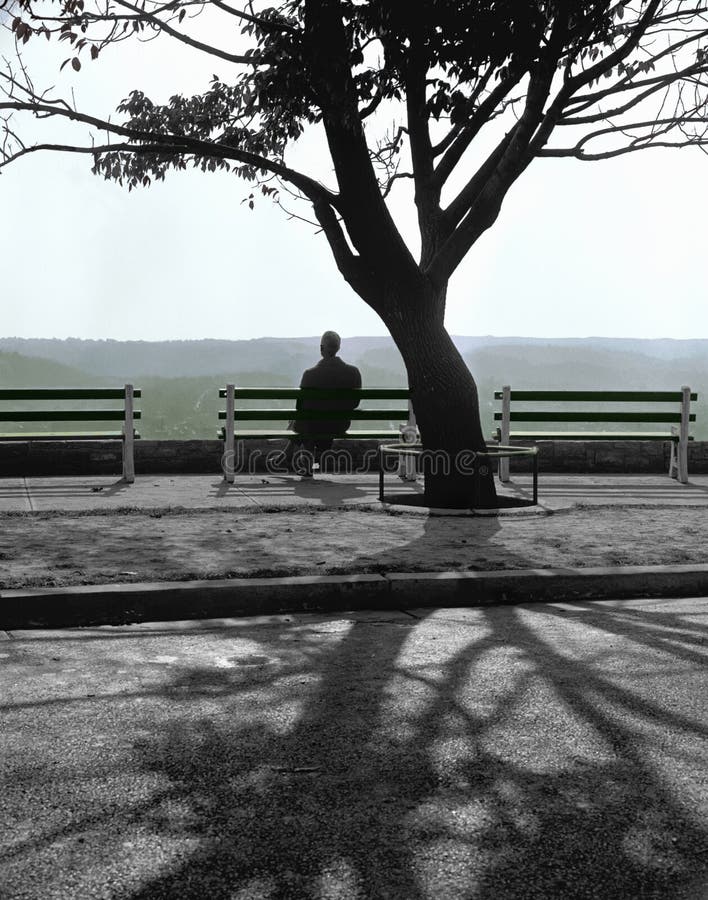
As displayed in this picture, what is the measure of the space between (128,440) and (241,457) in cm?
171

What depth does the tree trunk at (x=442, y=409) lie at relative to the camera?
37.1 feet

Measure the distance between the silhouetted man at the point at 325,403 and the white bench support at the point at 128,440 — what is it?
201 cm

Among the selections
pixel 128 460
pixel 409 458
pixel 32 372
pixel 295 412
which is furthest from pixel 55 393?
pixel 32 372

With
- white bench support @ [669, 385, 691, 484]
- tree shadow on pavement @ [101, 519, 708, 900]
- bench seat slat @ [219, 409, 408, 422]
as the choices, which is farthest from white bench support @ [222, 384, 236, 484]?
tree shadow on pavement @ [101, 519, 708, 900]

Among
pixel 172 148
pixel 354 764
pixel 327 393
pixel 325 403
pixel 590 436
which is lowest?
pixel 354 764

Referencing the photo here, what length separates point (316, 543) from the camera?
336 inches

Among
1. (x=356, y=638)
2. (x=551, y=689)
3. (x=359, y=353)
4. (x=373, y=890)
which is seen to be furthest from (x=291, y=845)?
(x=359, y=353)

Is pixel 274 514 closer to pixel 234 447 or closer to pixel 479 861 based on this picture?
pixel 234 447

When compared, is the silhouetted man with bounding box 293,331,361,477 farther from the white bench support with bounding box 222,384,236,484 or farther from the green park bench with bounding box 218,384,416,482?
the white bench support with bounding box 222,384,236,484

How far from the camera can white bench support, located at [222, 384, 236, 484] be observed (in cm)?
1399

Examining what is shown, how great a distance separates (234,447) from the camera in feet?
47.5

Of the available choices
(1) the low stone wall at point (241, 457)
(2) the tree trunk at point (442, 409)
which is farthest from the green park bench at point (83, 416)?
(2) the tree trunk at point (442, 409)

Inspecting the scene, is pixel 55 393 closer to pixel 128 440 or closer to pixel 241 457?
pixel 128 440

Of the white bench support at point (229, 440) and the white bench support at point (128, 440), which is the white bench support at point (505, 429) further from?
the white bench support at point (128, 440)
